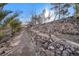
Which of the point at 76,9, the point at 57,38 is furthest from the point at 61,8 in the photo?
the point at 57,38

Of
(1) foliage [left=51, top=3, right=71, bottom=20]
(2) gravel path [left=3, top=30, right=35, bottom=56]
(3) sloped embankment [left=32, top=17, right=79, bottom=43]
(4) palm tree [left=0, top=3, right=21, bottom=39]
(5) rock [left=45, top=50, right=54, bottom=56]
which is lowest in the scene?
(5) rock [left=45, top=50, right=54, bottom=56]

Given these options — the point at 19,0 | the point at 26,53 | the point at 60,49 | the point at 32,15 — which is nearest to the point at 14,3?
the point at 19,0

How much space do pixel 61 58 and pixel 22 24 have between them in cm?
55

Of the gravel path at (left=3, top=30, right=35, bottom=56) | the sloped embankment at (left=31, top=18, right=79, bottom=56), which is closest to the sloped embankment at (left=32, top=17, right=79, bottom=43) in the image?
the sloped embankment at (left=31, top=18, right=79, bottom=56)

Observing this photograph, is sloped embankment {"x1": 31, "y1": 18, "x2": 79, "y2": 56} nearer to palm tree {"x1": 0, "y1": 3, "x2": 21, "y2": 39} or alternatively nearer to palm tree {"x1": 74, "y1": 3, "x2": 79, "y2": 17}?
palm tree {"x1": 74, "y1": 3, "x2": 79, "y2": 17}

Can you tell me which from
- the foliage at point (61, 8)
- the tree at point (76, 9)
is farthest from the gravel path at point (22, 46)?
the tree at point (76, 9)

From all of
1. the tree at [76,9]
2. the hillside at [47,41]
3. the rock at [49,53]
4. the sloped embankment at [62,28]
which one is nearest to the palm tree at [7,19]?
the hillside at [47,41]

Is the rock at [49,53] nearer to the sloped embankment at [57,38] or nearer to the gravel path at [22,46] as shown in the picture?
the sloped embankment at [57,38]

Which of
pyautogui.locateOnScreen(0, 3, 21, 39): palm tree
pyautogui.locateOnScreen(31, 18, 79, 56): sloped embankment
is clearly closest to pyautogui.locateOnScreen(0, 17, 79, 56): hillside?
pyautogui.locateOnScreen(31, 18, 79, 56): sloped embankment

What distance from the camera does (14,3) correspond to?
6.15 feet

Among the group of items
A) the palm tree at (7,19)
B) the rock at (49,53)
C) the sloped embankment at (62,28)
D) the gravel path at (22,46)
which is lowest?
the rock at (49,53)

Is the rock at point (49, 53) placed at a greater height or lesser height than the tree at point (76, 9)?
lesser

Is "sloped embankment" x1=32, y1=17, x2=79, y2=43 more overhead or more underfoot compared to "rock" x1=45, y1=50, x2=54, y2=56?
more overhead

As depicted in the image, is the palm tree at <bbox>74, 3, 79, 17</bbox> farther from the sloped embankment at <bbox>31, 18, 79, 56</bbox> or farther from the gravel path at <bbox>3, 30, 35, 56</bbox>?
the gravel path at <bbox>3, 30, 35, 56</bbox>
